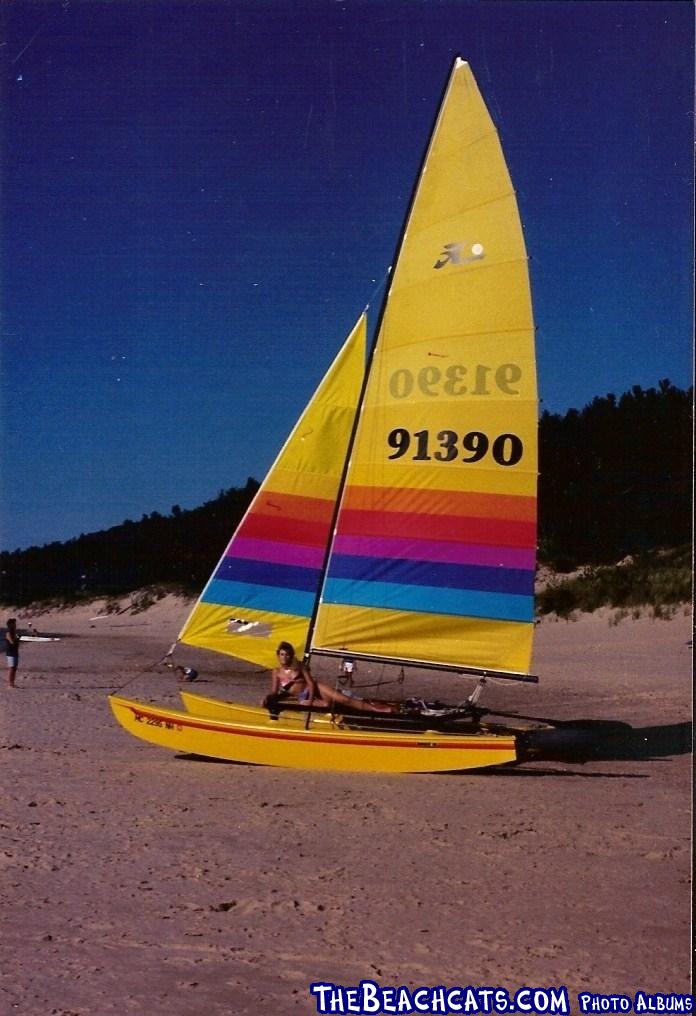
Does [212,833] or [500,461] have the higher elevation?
[500,461]

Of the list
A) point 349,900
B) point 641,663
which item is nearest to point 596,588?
point 641,663

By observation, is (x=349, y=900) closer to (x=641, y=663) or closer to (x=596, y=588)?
(x=641, y=663)

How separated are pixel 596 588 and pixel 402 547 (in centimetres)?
964

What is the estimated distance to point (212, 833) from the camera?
5.78m

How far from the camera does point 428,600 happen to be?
7.36m

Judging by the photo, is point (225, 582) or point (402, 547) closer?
point (402, 547)

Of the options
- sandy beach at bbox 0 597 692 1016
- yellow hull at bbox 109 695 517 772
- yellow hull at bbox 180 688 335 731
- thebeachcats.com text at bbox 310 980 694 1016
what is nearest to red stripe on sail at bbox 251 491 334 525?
yellow hull at bbox 180 688 335 731

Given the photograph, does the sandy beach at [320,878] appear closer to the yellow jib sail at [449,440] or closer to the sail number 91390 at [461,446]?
the yellow jib sail at [449,440]

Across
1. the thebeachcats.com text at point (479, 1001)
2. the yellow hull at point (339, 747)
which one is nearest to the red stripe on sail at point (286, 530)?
the yellow hull at point (339, 747)

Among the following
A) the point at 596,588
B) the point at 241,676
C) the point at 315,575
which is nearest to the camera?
the point at 315,575

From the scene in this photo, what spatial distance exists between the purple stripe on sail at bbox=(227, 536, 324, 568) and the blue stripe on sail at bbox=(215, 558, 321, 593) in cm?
3

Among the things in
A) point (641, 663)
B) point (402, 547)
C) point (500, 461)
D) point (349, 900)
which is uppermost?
point (500, 461)

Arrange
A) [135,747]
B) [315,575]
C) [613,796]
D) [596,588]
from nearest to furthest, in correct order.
Answer: [613,796] < [315,575] < [135,747] < [596,588]

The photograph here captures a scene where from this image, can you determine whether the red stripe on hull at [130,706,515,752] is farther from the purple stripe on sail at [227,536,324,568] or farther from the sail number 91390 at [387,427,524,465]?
the sail number 91390 at [387,427,524,465]
